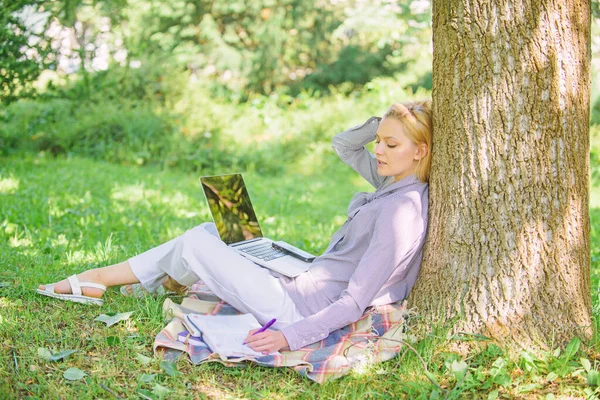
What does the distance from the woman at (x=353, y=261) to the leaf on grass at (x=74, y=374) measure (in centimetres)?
70

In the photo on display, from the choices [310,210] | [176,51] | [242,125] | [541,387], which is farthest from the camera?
[176,51]

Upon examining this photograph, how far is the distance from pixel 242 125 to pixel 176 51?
462 cm

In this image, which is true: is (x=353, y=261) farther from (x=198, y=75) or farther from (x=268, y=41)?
(x=198, y=75)

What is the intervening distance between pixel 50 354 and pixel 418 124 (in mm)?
2006

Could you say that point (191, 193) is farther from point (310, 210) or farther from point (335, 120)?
point (335, 120)

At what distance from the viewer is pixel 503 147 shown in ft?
8.68

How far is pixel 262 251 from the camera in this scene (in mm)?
3412

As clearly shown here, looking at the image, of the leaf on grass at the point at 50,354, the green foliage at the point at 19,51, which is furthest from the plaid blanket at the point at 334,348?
the green foliage at the point at 19,51

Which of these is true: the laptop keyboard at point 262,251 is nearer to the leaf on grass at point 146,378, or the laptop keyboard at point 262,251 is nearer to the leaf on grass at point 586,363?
the leaf on grass at point 146,378

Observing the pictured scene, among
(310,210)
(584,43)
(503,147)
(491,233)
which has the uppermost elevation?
(584,43)

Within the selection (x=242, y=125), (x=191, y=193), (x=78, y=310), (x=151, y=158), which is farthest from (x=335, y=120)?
(x=78, y=310)

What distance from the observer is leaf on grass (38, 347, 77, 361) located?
2.74 m

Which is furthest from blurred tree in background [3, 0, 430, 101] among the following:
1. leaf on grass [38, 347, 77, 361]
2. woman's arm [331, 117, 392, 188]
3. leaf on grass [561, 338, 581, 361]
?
leaf on grass [38, 347, 77, 361]

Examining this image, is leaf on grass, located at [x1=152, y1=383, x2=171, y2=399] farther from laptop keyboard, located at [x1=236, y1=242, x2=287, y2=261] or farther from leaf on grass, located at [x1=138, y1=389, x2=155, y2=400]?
laptop keyboard, located at [x1=236, y1=242, x2=287, y2=261]
